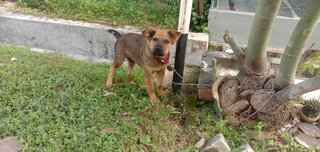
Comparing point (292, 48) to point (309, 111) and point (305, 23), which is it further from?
point (309, 111)

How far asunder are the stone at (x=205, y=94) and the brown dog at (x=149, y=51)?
2.36 ft

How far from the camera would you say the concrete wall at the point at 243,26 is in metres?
5.92

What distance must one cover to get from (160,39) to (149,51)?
1.10 ft

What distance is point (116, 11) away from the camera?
23.1 feet

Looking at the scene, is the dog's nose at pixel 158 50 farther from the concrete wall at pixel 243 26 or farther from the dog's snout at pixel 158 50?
the concrete wall at pixel 243 26

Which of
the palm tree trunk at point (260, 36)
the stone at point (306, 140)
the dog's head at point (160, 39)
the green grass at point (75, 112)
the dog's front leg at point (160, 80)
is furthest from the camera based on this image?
the dog's front leg at point (160, 80)

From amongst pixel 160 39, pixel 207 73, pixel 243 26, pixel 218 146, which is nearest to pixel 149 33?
pixel 160 39

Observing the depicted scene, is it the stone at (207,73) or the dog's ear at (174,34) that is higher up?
the dog's ear at (174,34)

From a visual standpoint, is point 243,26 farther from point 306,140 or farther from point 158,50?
point 306,140

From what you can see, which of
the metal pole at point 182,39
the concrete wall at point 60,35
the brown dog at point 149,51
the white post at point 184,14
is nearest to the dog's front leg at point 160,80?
the brown dog at point 149,51

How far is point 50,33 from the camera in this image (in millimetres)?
6676

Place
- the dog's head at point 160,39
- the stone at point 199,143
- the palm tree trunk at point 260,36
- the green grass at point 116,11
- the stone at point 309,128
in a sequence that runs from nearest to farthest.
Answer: the palm tree trunk at point 260,36, the stone at point 199,143, the stone at point 309,128, the dog's head at point 160,39, the green grass at point 116,11

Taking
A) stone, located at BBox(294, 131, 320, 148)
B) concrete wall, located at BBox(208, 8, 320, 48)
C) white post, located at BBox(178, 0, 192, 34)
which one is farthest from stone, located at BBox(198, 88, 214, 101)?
concrete wall, located at BBox(208, 8, 320, 48)

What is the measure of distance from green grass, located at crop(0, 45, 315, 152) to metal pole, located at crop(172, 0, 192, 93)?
36 centimetres
